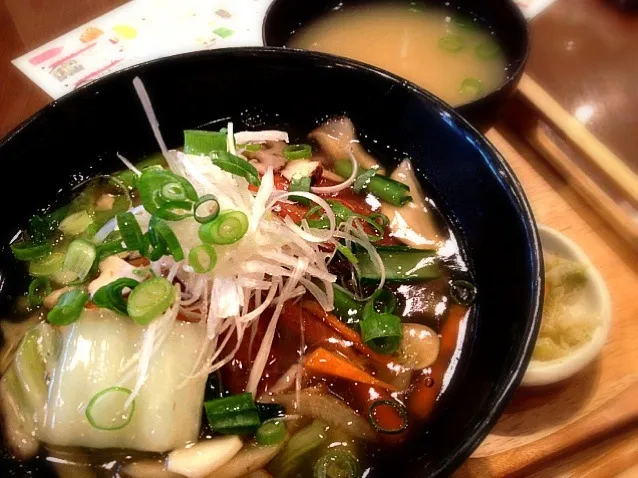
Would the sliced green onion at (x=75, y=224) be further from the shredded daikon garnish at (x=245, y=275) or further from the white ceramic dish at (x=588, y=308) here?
the white ceramic dish at (x=588, y=308)

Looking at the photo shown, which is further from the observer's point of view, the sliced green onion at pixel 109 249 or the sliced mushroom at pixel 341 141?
the sliced mushroom at pixel 341 141

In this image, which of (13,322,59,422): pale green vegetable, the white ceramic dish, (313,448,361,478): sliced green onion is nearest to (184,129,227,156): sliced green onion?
(13,322,59,422): pale green vegetable

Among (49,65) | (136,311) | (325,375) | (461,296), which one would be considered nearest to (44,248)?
(136,311)

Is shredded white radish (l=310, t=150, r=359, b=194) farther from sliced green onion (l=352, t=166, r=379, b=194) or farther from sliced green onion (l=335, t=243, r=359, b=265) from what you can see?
sliced green onion (l=335, t=243, r=359, b=265)

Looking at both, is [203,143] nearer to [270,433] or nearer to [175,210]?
[175,210]

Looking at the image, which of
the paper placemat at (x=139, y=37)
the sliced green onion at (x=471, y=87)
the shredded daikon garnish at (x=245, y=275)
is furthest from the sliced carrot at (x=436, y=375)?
the paper placemat at (x=139, y=37)

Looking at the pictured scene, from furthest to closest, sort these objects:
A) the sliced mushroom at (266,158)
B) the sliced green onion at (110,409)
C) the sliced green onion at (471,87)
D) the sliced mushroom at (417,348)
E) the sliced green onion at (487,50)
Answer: the sliced green onion at (487,50)
the sliced green onion at (471,87)
the sliced mushroom at (266,158)
the sliced mushroom at (417,348)
the sliced green onion at (110,409)
